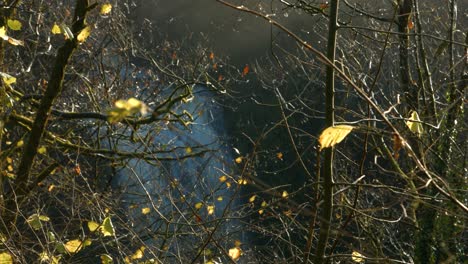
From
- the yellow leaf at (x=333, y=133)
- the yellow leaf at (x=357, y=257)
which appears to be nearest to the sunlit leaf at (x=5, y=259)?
the yellow leaf at (x=357, y=257)

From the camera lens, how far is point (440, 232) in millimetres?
6266

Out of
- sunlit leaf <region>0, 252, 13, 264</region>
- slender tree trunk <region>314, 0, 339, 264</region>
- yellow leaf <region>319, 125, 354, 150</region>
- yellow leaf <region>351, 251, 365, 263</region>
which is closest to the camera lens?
yellow leaf <region>319, 125, 354, 150</region>

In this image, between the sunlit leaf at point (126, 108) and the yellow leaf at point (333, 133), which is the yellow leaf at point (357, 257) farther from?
the sunlit leaf at point (126, 108)

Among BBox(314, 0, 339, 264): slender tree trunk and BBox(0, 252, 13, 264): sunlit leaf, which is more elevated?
BBox(314, 0, 339, 264): slender tree trunk

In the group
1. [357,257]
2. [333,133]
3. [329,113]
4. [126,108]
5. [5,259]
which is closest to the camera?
[126,108]

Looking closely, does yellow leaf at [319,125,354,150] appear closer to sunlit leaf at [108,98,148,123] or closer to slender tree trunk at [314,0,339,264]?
slender tree trunk at [314,0,339,264]

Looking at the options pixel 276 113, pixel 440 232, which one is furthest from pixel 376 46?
pixel 276 113

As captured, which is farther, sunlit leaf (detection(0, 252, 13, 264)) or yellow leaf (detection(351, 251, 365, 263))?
sunlit leaf (detection(0, 252, 13, 264))

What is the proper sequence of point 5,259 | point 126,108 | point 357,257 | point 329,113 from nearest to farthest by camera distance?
point 126,108
point 357,257
point 329,113
point 5,259

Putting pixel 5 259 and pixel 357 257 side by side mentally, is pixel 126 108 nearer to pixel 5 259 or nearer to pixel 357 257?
pixel 357 257

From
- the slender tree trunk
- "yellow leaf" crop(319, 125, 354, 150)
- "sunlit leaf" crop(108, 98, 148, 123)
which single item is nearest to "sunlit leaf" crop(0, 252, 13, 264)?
the slender tree trunk

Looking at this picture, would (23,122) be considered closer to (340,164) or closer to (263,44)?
(340,164)

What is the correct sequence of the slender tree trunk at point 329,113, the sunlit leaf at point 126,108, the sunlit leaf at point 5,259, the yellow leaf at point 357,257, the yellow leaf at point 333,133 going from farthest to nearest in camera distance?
1. the sunlit leaf at point 5,259
2. the slender tree trunk at point 329,113
3. the yellow leaf at point 357,257
4. the yellow leaf at point 333,133
5. the sunlit leaf at point 126,108

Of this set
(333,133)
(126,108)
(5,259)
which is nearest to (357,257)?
(333,133)
